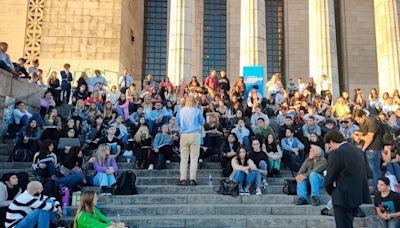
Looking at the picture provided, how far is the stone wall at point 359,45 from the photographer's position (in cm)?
2788

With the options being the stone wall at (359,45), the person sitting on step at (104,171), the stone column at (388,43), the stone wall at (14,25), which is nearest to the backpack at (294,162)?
→ the person sitting on step at (104,171)

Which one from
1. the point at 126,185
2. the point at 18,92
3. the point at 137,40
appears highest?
the point at 137,40

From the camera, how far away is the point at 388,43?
2225cm

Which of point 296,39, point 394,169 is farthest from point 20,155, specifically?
point 296,39

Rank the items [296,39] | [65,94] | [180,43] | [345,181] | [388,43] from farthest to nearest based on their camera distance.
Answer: [296,39] < [388,43] < [180,43] < [65,94] < [345,181]

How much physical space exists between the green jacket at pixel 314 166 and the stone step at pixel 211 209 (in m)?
0.86

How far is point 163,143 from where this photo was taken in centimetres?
1160

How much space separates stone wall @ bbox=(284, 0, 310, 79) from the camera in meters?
28.1

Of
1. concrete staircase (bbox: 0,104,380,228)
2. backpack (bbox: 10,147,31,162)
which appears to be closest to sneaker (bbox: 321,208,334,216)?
concrete staircase (bbox: 0,104,380,228)

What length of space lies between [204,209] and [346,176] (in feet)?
11.9

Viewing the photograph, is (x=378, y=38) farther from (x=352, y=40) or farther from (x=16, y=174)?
(x=16, y=174)

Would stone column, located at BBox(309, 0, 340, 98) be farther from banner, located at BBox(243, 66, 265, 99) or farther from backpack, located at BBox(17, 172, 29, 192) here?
backpack, located at BBox(17, 172, 29, 192)

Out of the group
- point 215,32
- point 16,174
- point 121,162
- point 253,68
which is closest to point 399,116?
point 253,68

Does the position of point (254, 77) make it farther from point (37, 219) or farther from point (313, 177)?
point (37, 219)
